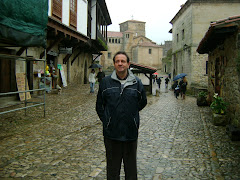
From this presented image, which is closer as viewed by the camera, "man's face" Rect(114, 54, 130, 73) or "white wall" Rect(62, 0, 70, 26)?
"man's face" Rect(114, 54, 130, 73)

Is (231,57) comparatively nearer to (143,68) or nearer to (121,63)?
(121,63)

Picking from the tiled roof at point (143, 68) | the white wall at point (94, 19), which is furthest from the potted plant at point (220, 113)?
the white wall at point (94, 19)

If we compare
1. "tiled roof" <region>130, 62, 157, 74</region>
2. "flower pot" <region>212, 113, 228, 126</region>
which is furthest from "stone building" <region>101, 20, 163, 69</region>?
"flower pot" <region>212, 113, 228, 126</region>

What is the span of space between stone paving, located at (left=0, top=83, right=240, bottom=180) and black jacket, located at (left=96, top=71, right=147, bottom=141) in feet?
3.95

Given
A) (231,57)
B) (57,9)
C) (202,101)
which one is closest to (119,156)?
(231,57)

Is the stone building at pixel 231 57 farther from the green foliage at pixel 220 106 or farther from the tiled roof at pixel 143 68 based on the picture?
the tiled roof at pixel 143 68

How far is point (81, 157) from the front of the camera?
4340 mm

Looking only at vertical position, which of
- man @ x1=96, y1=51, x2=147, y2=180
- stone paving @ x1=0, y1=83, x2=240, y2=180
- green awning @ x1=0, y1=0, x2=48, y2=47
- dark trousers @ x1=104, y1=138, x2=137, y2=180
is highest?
green awning @ x1=0, y1=0, x2=48, y2=47

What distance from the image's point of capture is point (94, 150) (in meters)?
4.76

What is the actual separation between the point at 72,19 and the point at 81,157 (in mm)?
10859

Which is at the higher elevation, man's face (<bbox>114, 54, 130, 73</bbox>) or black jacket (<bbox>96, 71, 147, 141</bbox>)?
man's face (<bbox>114, 54, 130, 73</bbox>)

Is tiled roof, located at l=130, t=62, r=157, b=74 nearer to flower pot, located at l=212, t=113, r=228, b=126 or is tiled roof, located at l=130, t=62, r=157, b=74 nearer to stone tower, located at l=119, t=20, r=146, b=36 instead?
flower pot, located at l=212, t=113, r=228, b=126

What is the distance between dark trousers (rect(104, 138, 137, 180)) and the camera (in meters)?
2.75

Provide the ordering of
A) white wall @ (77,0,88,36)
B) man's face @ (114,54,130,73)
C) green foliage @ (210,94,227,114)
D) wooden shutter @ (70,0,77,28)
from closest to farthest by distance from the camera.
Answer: man's face @ (114,54,130,73) < green foliage @ (210,94,227,114) < wooden shutter @ (70,0,77,28) < white wall @ (77,0,88,36)
